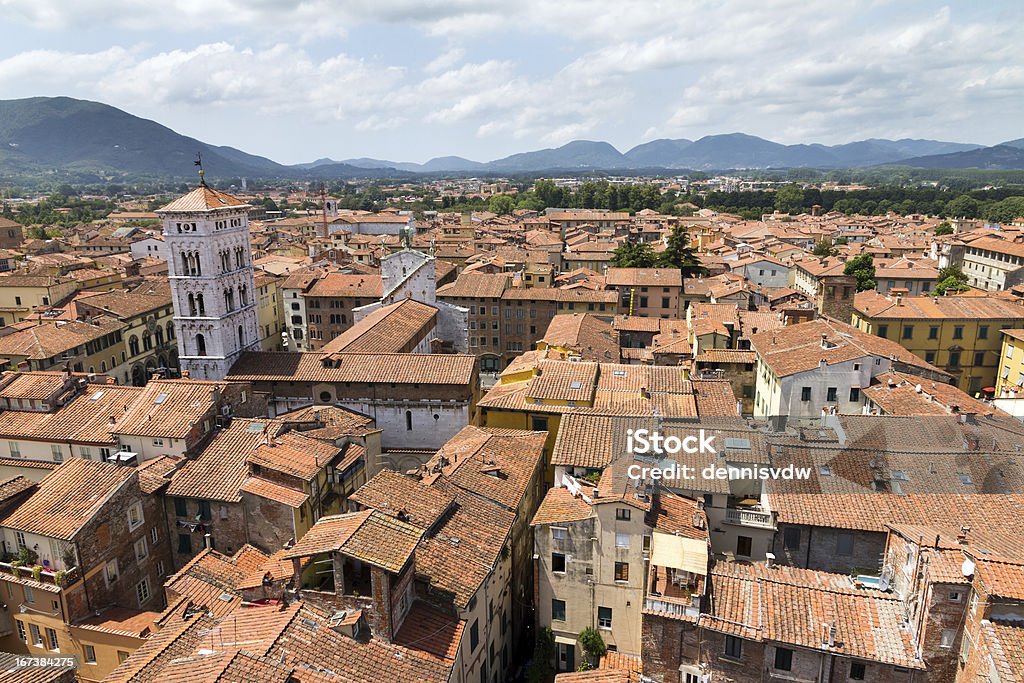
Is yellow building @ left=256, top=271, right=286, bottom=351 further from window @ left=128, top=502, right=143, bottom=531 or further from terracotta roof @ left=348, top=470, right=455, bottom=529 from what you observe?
terracotta roof @ left=348, top=470, right=455, bottom=529

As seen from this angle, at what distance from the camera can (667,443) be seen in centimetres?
2686

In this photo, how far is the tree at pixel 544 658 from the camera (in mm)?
24141

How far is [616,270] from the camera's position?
76500 millimetres

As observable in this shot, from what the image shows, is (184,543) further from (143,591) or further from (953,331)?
(953,331)

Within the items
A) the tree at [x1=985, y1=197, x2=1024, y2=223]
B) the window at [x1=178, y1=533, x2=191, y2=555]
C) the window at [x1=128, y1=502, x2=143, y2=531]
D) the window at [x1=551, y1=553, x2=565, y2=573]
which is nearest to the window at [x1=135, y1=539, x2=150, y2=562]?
the window at [x1=128, y1=502, x2=143, y2=531]

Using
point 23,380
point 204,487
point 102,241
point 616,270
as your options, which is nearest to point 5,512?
point 204,487

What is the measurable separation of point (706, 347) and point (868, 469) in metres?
23.2

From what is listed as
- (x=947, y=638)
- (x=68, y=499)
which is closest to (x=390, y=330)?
(x=68, y=499)

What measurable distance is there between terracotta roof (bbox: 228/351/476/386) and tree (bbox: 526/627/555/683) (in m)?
16.6

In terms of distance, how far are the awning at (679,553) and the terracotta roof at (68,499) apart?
20987 mm

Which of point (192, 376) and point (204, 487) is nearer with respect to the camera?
point (204, 487)

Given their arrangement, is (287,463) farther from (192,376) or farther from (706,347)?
(706,347)

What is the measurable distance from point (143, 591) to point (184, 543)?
93.9 inches

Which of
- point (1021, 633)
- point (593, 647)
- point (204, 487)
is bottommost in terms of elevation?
point (593, 647)
